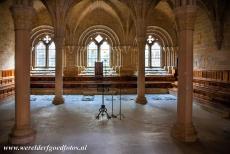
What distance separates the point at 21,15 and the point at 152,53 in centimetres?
1322

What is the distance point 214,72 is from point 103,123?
6728 mm

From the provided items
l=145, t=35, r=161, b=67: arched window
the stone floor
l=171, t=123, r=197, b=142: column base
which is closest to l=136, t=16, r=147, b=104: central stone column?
the stone floor

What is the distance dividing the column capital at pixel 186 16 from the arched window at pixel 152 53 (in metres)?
11.8

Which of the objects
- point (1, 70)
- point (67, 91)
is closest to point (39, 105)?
point (1, 70)

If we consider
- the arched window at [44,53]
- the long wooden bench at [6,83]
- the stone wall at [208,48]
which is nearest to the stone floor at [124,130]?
the long wooden bench at [6,83]

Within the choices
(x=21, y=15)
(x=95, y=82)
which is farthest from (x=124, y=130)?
(x=95, y=82)

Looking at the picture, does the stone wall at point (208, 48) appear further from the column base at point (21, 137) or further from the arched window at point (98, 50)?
the column base at point (21, 137)

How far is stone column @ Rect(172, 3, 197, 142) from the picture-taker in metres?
6.20

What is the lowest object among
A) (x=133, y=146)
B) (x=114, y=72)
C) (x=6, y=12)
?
(x=133, y=146)

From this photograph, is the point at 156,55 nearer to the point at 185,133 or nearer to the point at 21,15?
the point at 185,133

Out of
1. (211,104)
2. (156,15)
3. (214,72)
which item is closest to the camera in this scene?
(211,104)

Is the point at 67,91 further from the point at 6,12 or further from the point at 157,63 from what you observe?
the point at 157,63

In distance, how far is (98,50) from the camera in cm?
1816

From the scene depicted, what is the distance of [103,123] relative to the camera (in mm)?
7949
